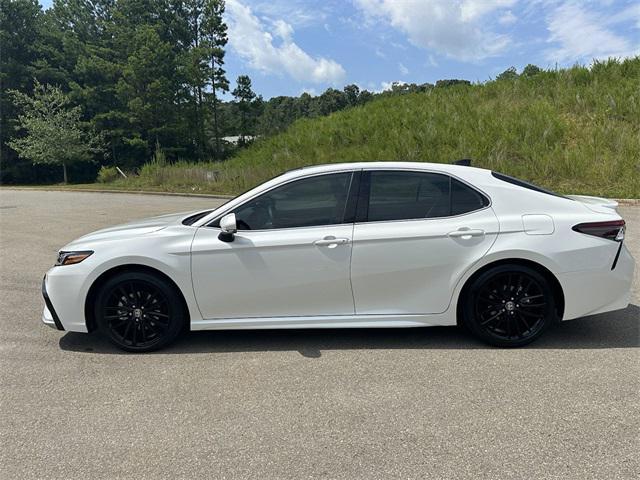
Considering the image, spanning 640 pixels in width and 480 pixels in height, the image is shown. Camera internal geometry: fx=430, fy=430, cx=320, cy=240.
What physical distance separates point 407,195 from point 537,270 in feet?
4.09

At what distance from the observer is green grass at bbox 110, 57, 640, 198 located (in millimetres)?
15188

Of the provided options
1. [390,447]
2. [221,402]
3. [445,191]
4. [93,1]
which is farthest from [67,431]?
[93,1]

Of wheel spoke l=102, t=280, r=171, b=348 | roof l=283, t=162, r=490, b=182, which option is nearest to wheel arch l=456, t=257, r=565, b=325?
roof l=283, t=162, r=490, b=182

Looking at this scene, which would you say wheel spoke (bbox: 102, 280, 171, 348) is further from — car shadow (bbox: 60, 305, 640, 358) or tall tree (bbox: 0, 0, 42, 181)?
tall tree (bbox: 0, 0, 42, 181)

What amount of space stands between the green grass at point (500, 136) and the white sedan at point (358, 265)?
12.0m

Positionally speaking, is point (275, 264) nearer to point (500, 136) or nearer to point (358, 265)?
point (358, 265)

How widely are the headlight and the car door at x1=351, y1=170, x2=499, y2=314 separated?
228cm

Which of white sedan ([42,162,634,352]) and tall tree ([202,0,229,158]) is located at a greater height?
tall tree ([202,0,229,158])

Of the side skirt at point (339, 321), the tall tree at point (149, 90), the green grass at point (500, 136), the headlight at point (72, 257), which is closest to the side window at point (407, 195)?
the side skirt at point (339, 321)

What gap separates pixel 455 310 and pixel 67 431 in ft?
9.69

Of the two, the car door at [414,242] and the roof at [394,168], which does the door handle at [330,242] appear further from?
the roof at [394,168]

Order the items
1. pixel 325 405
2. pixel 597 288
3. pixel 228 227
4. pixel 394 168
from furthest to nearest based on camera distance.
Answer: pixel 394 168
pixel 597 288
pixel 228 227
pixel 325 405

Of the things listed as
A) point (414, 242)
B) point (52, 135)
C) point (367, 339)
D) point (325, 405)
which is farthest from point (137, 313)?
point (52, 135)

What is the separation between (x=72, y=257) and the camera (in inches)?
146
